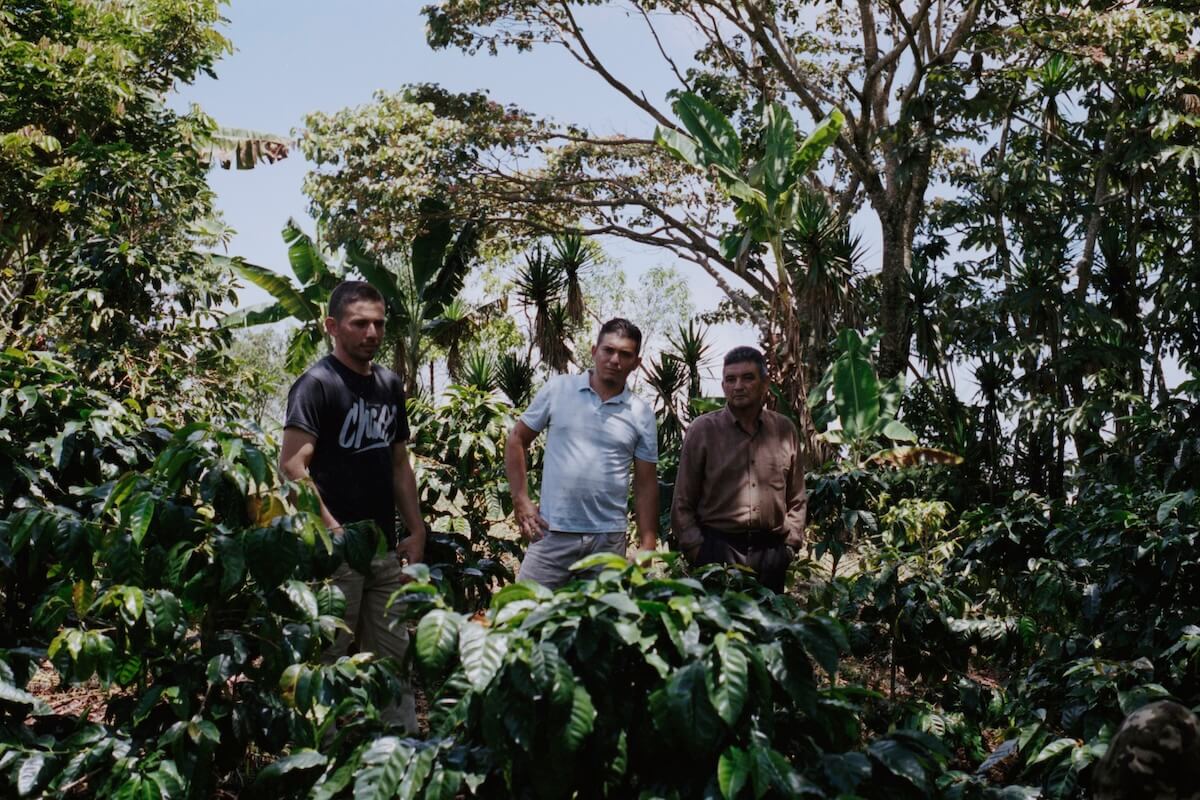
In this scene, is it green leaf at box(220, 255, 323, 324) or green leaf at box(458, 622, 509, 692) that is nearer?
green leaf at box(458, 622, 509, 692)

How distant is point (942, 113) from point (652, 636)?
11.0 m

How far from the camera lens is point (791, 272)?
12547 millimetres

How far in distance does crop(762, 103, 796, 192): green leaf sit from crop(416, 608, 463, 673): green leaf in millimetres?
8461

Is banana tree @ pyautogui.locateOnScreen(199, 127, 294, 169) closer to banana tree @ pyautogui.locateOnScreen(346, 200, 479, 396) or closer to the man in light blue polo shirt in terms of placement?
banana tree @ pyautogui.locateOnScreen(346, 200, 479, 396)

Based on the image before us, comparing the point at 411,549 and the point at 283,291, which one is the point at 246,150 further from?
the point at 411,549

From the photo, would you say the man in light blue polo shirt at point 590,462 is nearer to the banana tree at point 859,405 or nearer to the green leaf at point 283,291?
the banana tree at point 859,405

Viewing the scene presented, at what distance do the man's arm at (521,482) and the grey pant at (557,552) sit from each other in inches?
1.8

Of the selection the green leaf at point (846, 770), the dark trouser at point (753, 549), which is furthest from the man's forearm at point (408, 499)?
the green leaf at point (846, 770)

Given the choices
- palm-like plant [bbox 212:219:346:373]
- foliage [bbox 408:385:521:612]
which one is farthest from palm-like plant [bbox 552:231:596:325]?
foliage [bbox 408:385:521:612]

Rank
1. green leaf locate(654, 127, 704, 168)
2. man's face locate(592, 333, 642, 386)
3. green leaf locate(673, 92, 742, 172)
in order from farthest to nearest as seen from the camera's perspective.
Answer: green leaf locate(654, 127, 704, 168), green leaf locate(673, 92, 742, 172), man's face locate(592, 333, 642, 386)

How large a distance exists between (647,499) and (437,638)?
2.16m

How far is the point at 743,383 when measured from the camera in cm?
416

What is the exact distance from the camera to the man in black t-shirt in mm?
3455

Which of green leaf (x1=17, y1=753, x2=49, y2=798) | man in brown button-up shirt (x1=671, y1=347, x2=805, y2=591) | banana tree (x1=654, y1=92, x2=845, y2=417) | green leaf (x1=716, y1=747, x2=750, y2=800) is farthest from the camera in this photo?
banana tree (x1=654, y1=92, x2=845, y2=417)
